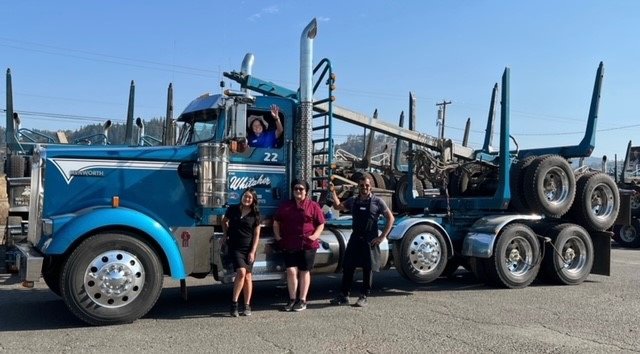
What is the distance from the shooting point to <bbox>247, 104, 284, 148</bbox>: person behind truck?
7.76 metres

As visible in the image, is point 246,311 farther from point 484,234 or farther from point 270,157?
point 484,234

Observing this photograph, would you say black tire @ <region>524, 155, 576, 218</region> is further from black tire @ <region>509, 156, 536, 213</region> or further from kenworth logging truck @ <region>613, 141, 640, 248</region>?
kenworth logging truck @ <region>613, 141, 640, 248</region>

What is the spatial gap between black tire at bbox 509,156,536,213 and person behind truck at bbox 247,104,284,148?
4.22 meters

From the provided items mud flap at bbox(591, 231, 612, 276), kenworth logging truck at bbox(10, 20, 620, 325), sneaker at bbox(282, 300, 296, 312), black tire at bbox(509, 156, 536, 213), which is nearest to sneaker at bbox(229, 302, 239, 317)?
A: kenworth logging truck at bbox(10, 20, 620, 325)

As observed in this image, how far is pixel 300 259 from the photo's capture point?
7469 millimetres

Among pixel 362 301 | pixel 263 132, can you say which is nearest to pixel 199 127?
pixel 263 132

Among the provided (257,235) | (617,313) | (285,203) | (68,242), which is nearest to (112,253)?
(68,242)

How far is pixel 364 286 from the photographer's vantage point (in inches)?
308

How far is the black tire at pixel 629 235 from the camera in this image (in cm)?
1944

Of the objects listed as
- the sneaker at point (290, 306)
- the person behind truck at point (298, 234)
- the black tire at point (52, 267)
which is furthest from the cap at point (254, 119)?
the black tire at point (52, 267)

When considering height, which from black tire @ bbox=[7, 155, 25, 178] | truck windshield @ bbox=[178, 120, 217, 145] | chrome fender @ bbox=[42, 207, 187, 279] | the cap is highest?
the cap

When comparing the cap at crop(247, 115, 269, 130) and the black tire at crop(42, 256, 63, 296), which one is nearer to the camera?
the black tire at crop(42, 256, 63, 296)

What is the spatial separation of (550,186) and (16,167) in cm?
972

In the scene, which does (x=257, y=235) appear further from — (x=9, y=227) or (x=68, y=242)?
(x=9, y=227)
